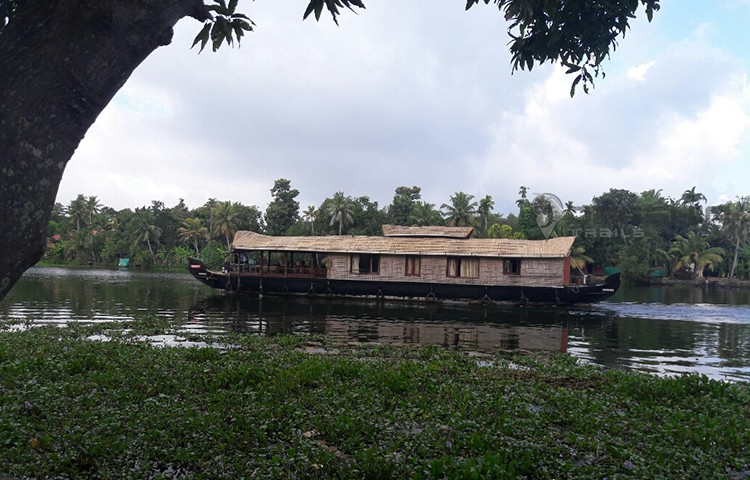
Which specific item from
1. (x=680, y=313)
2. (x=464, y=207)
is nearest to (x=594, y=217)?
(x=464, y=207)

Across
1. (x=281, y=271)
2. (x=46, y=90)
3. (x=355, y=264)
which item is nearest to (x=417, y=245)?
(x=355, y=264)

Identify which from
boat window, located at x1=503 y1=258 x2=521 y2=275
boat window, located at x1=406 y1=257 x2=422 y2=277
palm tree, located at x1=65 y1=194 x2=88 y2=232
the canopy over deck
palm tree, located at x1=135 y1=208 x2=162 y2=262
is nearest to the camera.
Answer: the canopy over deck

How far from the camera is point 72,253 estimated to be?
72.3m

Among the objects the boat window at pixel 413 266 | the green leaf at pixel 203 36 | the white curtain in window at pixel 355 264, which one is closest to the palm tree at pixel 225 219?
the white curtain in window at pixel 355 264

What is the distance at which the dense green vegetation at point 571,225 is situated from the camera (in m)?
56.9

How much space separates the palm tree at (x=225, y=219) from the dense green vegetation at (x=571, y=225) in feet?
0.40

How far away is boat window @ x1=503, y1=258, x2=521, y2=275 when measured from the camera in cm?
2964

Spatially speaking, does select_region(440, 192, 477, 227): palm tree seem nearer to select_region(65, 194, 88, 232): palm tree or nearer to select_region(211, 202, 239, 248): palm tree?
select_region(211, 202, 239, 248): palm tree

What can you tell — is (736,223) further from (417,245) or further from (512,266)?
(417,245)

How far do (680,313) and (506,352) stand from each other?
16524 millimetres

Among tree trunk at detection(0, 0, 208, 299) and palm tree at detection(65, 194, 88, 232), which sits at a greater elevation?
palm tree at detection(65, 194, 88, 232)

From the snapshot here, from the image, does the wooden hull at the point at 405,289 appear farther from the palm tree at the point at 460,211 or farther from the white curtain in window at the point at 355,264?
the palm tree at the point at 460,211

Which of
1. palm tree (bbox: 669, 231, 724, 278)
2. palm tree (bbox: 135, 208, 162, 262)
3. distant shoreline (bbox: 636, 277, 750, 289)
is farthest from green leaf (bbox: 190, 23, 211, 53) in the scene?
palm tree (bbox: 135, 208, 162, 262)

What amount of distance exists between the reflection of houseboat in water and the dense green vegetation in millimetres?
26964
